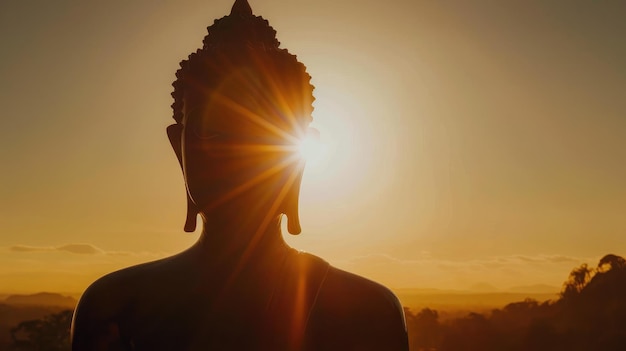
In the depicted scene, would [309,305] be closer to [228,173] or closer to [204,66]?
[228,173]

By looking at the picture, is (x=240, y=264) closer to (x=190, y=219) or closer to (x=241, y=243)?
(x=241, y=243)

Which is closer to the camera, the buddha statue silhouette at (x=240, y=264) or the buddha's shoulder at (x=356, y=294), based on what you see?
the buddha statue silhouette at (x=240, y=264)

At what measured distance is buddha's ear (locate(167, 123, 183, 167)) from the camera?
691cm

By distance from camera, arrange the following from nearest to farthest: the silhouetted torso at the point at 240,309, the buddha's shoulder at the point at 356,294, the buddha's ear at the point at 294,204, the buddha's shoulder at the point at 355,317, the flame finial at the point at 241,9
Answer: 1. the silhouetted torso at the point at 240,309
2. the buddha's shoulder at the point at 355,317
3. the buddha's shoulder at the point at 356,294
4. the buddha's ear at the point at 294,204
5. the flame finial at the point at 241,9

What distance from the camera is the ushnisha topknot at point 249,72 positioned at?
261 inches

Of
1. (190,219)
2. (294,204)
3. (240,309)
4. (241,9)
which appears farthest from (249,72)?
(240,309)

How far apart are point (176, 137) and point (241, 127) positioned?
0.72m

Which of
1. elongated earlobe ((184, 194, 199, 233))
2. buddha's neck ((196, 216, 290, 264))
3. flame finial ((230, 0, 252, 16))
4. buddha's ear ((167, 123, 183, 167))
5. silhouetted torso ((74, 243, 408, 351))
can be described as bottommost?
silhouetted torso ((74, 243, 408, 351))

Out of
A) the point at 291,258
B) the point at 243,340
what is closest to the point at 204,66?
the point at 291,258

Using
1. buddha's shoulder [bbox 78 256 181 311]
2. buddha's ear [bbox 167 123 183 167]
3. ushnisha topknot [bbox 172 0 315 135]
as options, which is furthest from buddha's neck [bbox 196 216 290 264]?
ushnisha topknot [bbox 172 0 315 135]

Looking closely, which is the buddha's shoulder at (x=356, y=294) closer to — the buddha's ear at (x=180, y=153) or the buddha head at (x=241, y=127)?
the buddha head at (x=241, y=127)

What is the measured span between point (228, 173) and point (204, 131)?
39cm

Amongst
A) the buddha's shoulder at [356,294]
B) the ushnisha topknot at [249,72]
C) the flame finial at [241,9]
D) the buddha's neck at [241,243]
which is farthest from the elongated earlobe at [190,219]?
the flame finial at [241,9]

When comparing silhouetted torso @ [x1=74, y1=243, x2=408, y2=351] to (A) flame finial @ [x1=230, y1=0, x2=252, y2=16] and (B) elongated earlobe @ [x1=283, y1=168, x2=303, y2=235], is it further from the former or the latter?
(A) flame finial @ [x1=230, y1=0, x2=252, y2=16]
